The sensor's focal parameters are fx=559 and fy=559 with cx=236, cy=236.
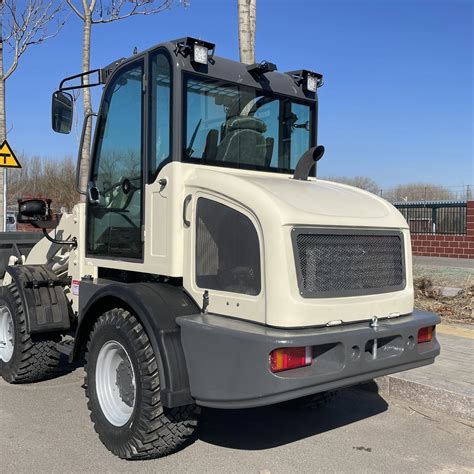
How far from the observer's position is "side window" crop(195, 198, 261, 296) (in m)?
3.33

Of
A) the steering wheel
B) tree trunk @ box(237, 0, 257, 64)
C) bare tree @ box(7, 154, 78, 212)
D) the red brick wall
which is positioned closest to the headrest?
the steering wheel

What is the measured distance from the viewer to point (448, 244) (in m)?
13.4

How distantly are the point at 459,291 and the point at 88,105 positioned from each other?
822cm

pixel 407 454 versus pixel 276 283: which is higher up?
pixel 276 283

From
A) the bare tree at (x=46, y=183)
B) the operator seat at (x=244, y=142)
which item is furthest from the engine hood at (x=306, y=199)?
the bare tree at (x=46, y=183)

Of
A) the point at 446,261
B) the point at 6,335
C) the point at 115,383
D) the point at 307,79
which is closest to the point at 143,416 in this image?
the point at 115,383

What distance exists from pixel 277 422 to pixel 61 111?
3.19 metres

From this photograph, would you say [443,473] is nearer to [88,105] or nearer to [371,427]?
[371,427]

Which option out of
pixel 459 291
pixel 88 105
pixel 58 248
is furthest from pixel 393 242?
pixel 88 105

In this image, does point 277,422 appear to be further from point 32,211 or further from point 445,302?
point 445,302

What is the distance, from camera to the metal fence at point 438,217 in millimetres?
13328

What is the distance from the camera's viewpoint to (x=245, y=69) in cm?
429

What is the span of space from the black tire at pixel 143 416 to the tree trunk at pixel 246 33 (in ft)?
16.8

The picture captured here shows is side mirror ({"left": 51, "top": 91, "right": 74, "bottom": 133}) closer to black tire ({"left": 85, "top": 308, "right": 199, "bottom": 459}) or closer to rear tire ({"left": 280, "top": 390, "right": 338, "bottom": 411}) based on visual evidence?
black tire ({"left": 85, "top": 308, "right": 199, "bottom": 459})
